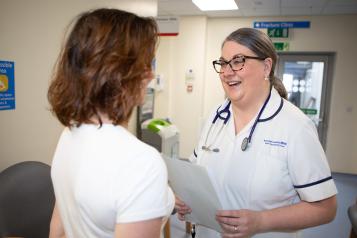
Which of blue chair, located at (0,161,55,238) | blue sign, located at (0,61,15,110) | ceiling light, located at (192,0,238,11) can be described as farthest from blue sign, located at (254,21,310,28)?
blue chair, located at (0,161,55,238)

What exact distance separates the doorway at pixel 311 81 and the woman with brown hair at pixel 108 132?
16.6ft

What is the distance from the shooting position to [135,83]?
67cm

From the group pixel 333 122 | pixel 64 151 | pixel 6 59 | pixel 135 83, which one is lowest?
pixel 333 122

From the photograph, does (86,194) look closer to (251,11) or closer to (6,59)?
(6,59)

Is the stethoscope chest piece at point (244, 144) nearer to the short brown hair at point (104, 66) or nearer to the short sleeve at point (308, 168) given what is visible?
the short sleeve at point (308, 168)

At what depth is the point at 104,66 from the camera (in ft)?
2.05

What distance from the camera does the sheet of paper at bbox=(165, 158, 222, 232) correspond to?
1.04 metres

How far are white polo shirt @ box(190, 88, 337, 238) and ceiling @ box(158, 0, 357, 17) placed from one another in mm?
3599

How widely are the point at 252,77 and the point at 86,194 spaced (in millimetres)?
769

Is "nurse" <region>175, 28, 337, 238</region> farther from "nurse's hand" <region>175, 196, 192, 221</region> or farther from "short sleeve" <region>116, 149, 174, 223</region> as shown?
"short sleeve" <region>116, 149, 174, 223</region>

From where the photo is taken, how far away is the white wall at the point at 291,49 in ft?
15.9


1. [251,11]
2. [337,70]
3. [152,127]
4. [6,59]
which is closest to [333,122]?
[337,70]

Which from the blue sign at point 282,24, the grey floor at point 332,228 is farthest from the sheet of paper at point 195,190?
the blue sign at point 282,24

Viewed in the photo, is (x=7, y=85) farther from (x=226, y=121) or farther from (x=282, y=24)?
(x=282, y=24)
